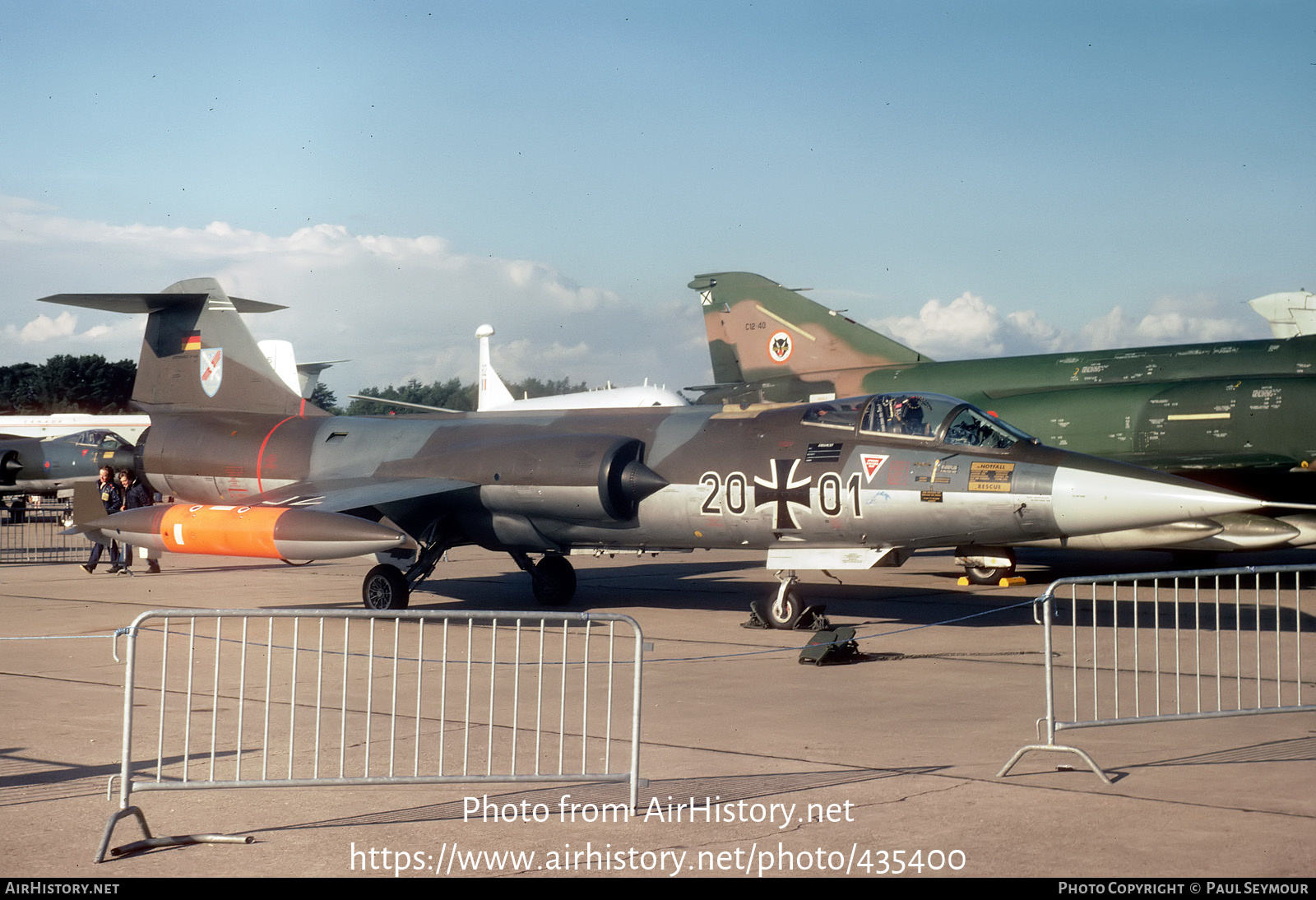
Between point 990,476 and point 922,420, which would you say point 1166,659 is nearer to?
point 990,476

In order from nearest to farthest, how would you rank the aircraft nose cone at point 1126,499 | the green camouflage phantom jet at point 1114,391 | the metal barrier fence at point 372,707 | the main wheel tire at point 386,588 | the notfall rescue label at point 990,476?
the metal barrier fence at point 372,707 → the aircraft nose cone at point 1126,499 → the notfall rescue label at point 990,476 → the main wheel tire at point 386,588 → the green camouflage phantom jet at point 1114,391

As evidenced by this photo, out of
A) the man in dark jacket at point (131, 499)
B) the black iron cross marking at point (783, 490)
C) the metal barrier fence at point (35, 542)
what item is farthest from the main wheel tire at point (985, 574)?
the metal barrier fence at point (35, 542)

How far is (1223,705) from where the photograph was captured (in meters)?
8.05

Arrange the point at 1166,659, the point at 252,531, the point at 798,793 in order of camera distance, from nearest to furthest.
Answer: the point at 798,793, the point at 1166,659, the point at 252,531

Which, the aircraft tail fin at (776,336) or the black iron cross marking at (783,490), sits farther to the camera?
the aircraft tail fin at (776,336)

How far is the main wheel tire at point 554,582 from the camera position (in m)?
14.3

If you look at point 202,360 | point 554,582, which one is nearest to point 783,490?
point 554,582

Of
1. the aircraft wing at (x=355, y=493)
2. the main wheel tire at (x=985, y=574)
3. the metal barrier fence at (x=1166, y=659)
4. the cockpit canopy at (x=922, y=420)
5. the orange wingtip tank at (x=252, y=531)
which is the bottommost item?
the main wheel tire at (x=985, y=574)

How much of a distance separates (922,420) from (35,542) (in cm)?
2210

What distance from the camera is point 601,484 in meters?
12.4

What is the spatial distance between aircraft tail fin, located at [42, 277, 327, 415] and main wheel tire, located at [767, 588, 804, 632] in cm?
734

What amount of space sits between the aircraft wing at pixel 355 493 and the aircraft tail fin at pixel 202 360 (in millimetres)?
2188

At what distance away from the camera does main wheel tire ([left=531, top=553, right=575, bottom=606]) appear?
14281 mm

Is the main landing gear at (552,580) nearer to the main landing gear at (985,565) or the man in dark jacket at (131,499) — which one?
the main landing gear at (985,565)
